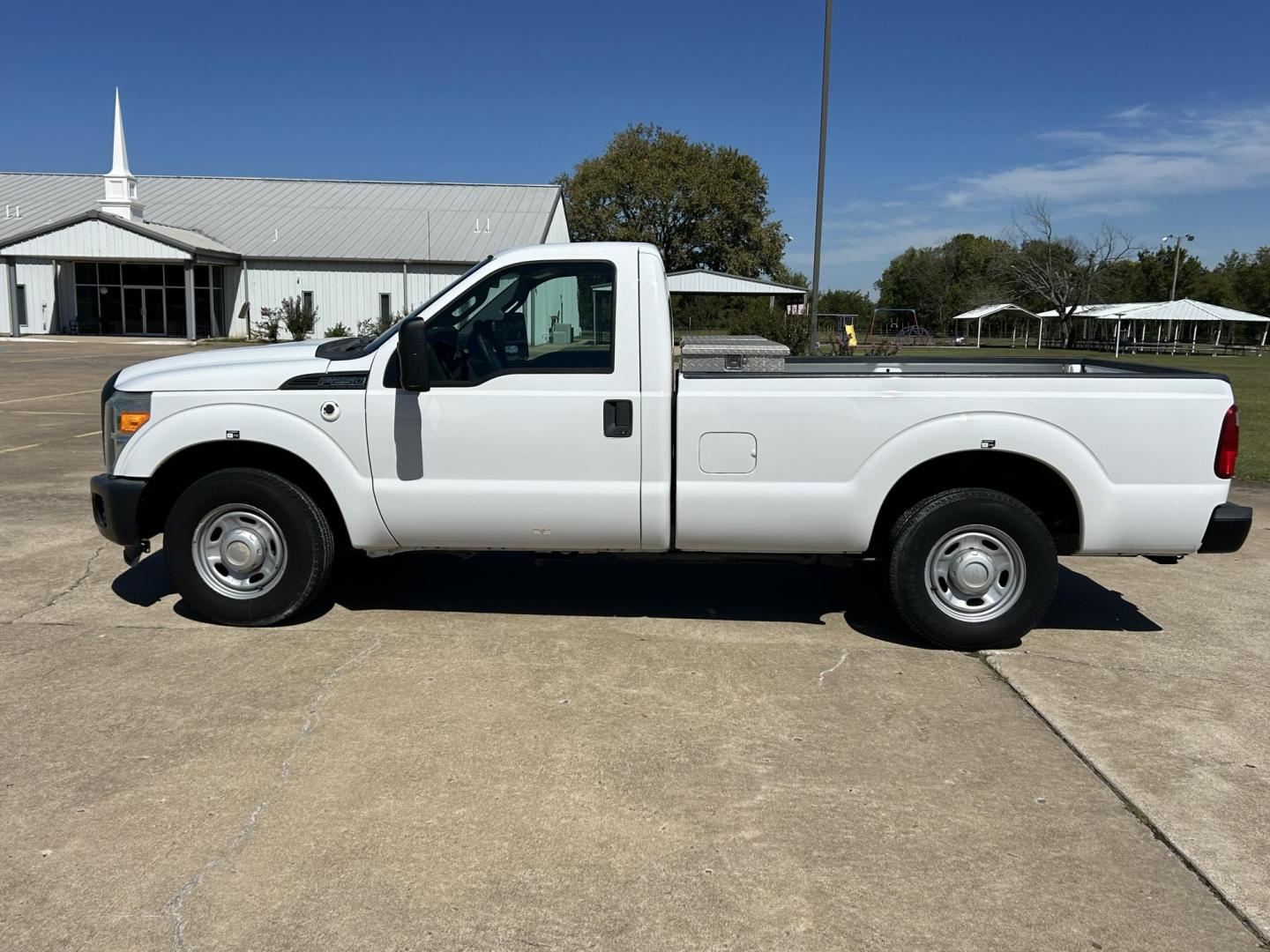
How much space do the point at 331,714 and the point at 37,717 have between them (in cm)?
122

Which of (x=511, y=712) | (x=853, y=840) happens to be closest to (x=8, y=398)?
(x=511, y=712)

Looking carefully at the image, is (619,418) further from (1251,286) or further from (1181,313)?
(1251,286)

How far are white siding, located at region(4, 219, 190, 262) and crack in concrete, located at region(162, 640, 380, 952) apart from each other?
126ft

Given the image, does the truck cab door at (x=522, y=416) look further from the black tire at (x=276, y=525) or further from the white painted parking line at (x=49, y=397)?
the white painted parking line at (x=49, y=397)

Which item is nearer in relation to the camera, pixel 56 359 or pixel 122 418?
pixel 122 418

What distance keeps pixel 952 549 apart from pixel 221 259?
40351 mm

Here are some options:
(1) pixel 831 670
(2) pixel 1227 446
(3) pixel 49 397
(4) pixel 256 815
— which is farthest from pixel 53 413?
(2) pixel 1227 446

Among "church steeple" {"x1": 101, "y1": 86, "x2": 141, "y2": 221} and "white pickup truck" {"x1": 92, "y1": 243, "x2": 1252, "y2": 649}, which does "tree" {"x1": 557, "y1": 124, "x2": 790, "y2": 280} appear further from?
"white pickup truck" {"x1": 92, "y1": 243, "x2": 1252, "y2": 649}

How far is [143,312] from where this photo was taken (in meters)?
41.8

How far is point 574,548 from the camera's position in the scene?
5.45 metres

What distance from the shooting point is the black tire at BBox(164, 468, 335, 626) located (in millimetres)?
5438

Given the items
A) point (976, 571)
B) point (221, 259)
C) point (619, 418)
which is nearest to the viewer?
point (619, 418)

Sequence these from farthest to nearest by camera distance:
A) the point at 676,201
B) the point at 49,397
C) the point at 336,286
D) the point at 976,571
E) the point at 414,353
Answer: the point at 676,201
the point at 336,286
the point at 49,397
the point at 976,571
the point at 414,353

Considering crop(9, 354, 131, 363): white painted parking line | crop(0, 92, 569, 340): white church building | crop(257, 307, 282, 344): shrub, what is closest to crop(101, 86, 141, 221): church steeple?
crop(0, 92, 569, 340): white church building
